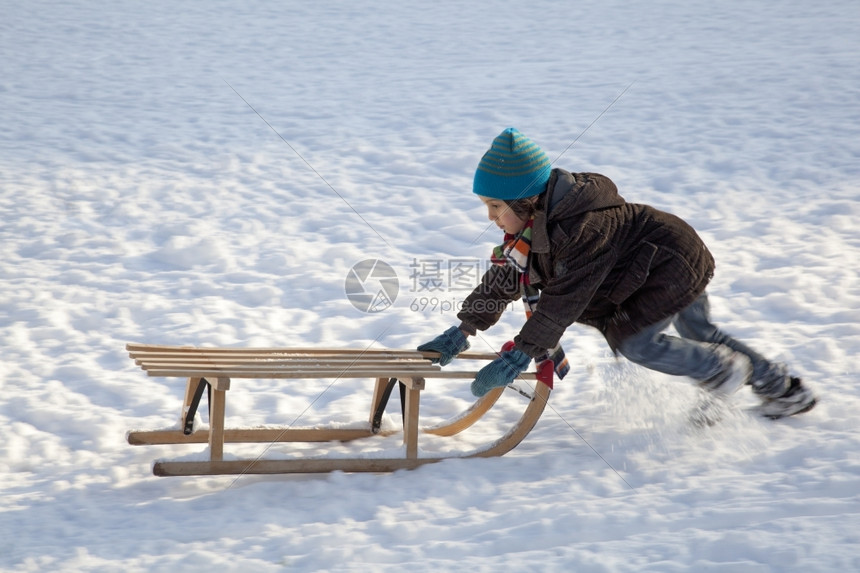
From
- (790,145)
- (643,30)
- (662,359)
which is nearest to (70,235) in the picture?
(662,359)

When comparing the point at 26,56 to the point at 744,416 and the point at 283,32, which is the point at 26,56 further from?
the point at 744,416

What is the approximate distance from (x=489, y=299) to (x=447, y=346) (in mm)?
241

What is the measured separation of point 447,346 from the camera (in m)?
3.15

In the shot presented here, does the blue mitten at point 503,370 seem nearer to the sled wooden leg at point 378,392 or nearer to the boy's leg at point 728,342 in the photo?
the sled wooden leg at point 378,392

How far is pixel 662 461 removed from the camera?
284 centimetres

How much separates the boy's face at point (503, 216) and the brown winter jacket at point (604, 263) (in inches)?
3.8

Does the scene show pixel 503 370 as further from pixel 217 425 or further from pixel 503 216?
pixel 217 425

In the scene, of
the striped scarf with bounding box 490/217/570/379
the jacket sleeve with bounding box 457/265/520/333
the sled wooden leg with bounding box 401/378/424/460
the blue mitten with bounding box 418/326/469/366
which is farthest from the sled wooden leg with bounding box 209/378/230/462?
the striped scarf with bounding box 490/217/570/379

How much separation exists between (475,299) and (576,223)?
0.58m

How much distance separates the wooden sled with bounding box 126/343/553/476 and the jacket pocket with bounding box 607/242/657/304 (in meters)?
0.38

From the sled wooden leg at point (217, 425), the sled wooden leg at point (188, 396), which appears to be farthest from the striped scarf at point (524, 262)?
the sled wooden leg at point (188, 396)

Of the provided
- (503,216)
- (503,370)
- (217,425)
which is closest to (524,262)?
(503,216)

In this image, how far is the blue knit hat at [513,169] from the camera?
2.81m

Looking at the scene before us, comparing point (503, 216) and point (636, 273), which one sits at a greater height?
point (503, 216)
